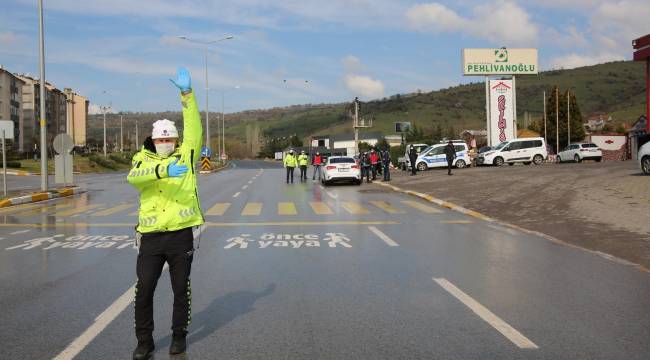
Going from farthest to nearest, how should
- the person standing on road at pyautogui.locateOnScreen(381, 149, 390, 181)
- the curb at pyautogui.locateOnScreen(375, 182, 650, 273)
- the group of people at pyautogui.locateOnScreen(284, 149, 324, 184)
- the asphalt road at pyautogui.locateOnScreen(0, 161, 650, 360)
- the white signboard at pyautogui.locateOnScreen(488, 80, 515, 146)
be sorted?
the white signboard at pyautogui.locateOnScreen(488, 80, 515, 146) → the group of people at pyautogui.locateOnScreen(284, 149, 324, 184) → the person standing on road at pyautogui.locateOnScreen(381, 149, 390, 181) → the curb at pyautogui.locateOnScreen(375, 182, 650, 273) → the asphalt road at pyautogui.locateOnScreen(0, 161, 650, 360)

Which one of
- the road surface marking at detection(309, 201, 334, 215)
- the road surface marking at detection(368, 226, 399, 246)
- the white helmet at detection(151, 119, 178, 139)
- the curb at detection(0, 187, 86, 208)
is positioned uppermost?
the white helmet at detection(151, 119, 178, 139)

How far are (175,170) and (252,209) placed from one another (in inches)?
492

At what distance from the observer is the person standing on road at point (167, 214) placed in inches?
184

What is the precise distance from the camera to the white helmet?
479 cm

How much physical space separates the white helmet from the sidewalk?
682cm

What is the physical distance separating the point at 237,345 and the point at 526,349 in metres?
2.26

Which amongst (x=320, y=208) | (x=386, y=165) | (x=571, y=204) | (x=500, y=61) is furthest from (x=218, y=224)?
(x=500, y=61)

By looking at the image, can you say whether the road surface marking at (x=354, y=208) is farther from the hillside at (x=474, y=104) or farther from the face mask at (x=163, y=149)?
the hillside at (x=474, y=104)

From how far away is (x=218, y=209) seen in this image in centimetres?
1717

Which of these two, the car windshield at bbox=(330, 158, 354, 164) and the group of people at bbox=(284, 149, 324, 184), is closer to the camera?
the car windshield at bbox=(330, 158, 354, 164)

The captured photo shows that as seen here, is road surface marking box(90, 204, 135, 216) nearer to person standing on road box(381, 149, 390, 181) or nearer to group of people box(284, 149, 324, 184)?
group of people box(284, 149, 324, 184)

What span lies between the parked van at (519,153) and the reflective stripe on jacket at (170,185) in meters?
39.3

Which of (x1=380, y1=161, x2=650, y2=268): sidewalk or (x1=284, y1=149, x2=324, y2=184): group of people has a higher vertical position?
(x1=284, y1=149, x2=324, y2=184): group of people

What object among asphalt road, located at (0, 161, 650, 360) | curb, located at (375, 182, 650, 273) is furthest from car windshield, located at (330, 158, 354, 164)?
asphalt road, located at (0, 161, 650, 360)
